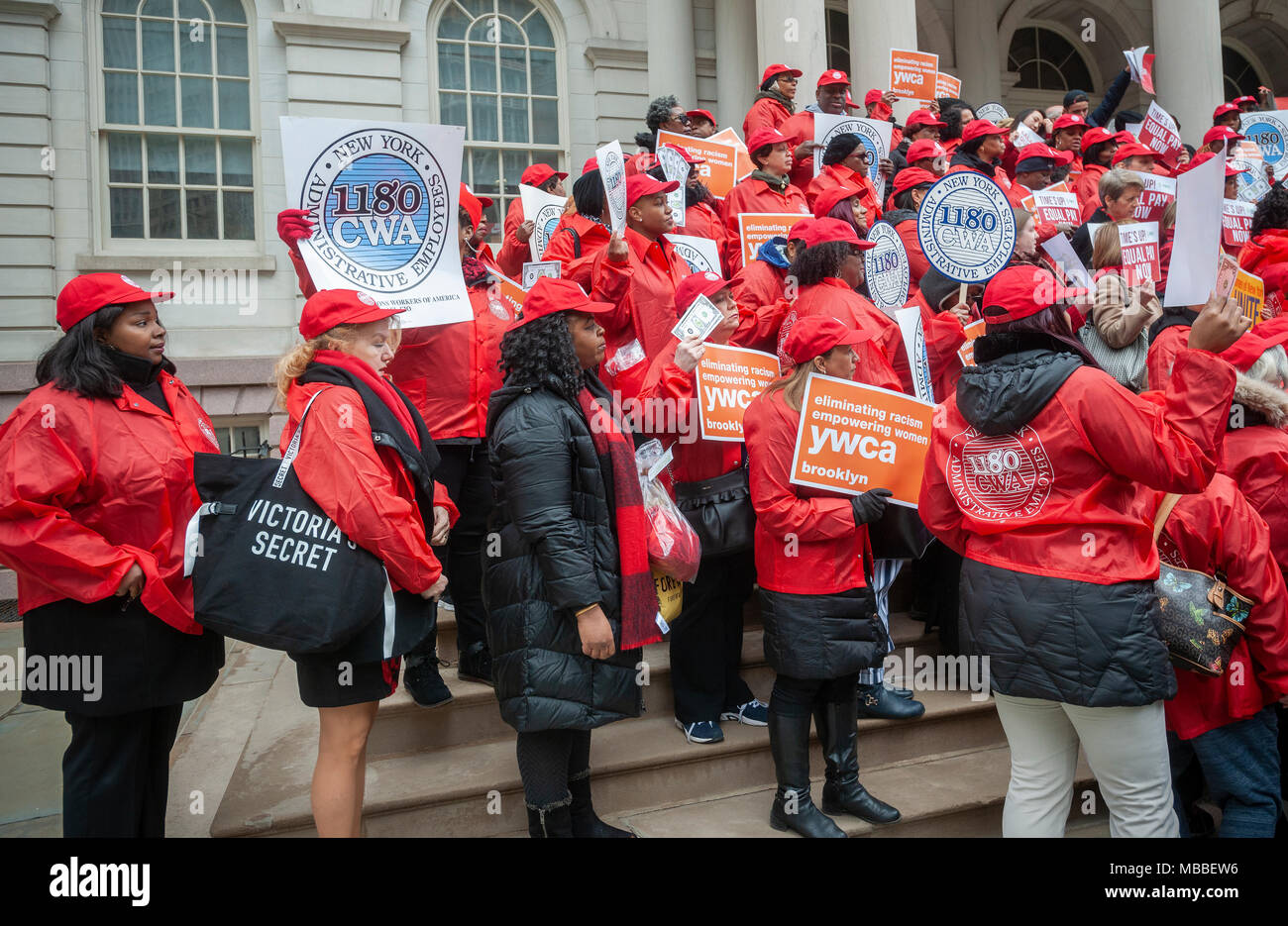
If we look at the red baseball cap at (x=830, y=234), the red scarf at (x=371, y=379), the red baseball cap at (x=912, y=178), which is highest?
the red baseball cap at (x=912, y=178)

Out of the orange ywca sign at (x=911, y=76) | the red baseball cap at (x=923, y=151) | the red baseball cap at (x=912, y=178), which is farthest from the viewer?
the orange ywca sign at (x=911, y=76)

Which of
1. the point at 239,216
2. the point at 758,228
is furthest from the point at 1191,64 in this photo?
the point at 239,216

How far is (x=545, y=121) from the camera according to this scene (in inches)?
506

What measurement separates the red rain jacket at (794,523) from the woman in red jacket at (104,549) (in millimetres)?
2061

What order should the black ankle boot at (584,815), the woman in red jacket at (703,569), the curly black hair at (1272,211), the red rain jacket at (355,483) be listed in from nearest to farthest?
the red rain jacket at (355,483)
the black ankle boot at (584,815)
the woman in red jacket at (703,569)
the curly black hair at (1272,211)

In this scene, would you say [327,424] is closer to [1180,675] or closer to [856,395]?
[856,395]

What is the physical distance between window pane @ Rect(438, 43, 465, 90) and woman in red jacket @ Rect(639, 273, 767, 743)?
969 cm

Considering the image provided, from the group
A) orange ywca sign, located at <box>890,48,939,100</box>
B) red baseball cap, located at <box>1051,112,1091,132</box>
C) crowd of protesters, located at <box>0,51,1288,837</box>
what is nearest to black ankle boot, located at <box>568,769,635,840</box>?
crowd of protesters, located at <box>0,51,1288,837</box>

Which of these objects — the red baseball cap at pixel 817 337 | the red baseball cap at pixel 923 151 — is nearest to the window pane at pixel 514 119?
the red baseball cap at pixel 923 151

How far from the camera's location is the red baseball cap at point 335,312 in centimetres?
301

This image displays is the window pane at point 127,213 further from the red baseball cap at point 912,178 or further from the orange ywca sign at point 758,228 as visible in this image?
the red baseball cap at point 912,178

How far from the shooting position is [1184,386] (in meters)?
2.53

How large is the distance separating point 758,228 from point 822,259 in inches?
52.7

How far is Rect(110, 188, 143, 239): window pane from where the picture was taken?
10.6 metres
